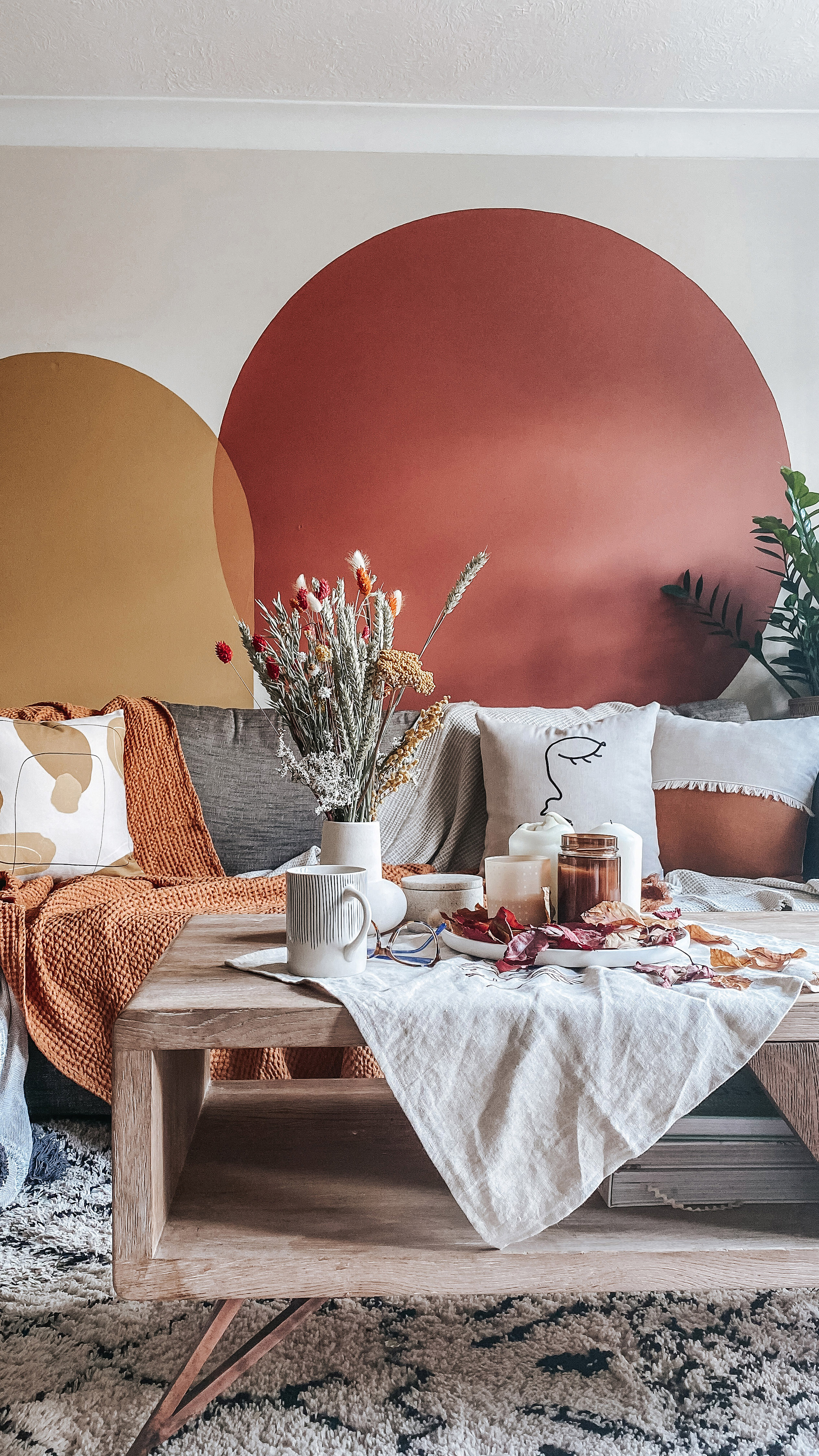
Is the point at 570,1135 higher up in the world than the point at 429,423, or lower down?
lower down

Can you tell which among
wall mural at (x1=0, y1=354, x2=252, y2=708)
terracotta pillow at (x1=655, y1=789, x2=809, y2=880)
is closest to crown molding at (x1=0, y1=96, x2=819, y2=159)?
wall mural at (x1=0, y1=354, x2=252, y2=708)

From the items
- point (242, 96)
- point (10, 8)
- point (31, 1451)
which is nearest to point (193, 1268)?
point (31, 1451)

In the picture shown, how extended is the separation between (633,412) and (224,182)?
1.43 m

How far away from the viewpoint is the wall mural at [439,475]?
294cm

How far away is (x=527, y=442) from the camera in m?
2.97

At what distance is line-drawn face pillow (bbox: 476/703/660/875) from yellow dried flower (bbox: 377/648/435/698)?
908mm

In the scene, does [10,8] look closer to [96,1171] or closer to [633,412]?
[633,412]

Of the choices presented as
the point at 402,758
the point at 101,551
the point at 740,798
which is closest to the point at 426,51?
the point at 101,551

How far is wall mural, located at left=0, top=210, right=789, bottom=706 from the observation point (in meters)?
2.94

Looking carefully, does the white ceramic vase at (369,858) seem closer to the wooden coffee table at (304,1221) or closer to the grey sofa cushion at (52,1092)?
the wooden coffee table at (304,1221)

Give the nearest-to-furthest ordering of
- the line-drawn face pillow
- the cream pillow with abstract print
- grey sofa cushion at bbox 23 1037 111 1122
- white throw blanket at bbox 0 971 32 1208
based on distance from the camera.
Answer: white throw blanket at bbox 0 971 32 1208, grey sofa cushion at bbox 23 1037 111 1122, the cream pillow with abstract print, the line-drawn face pillow

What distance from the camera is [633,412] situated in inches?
117

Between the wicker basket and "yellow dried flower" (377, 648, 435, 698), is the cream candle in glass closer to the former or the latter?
"yellow dried flower" (377, 648, 435, 698)

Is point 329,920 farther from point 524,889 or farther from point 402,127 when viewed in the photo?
point 402,127
